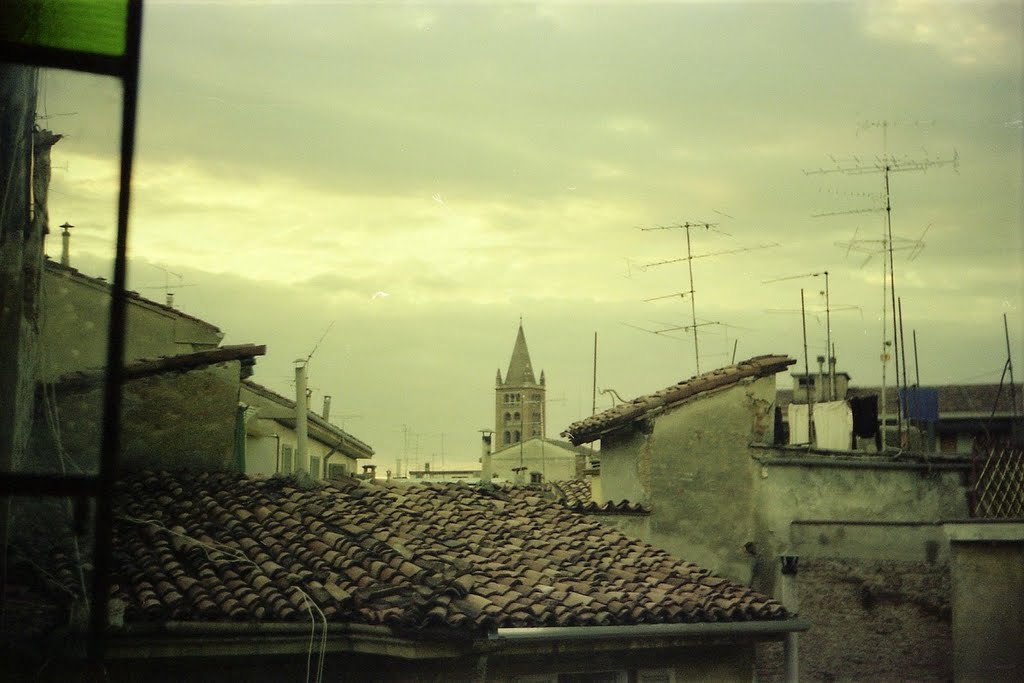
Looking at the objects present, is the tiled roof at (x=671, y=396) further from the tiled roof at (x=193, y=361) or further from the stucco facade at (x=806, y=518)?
the tiled roof at (x=193, y=361)

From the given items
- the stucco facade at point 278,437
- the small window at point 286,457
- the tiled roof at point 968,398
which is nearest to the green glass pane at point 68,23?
the stucco facade at point 278,437

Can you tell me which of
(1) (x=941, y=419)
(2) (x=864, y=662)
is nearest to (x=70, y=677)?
(2) (x=864, y=662)

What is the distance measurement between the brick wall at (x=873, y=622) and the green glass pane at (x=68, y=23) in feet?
38.6

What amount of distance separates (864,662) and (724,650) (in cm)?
365

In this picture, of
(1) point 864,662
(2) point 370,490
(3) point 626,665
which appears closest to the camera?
(3) point 626,665

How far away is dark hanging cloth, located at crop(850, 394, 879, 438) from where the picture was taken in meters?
16.1

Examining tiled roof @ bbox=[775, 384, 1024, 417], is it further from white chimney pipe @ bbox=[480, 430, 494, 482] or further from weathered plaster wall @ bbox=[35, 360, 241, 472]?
weathered plaster wall @ bbox=[35, 360, 241, 472]

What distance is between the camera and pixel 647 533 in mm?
13492

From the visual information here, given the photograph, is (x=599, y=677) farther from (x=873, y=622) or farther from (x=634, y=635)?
(x=873, y=622)

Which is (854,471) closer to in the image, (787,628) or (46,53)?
(787,628)

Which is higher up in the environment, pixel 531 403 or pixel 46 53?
pixel 531 403

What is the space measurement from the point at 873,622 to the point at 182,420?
8.24 metres

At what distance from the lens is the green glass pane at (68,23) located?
2820 millimetres

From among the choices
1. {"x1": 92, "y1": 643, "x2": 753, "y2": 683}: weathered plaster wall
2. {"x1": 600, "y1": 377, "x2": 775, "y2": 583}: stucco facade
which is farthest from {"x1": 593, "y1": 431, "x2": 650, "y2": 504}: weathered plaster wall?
{"x1": 92, "y1": 643, "x2": 753, "y2": 683}: weathered plaster wall
